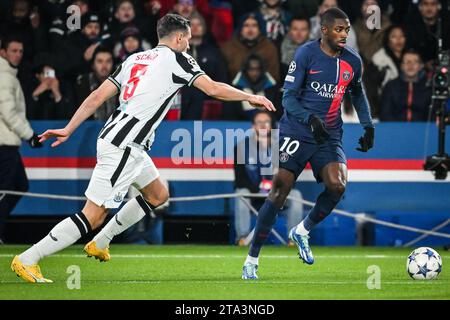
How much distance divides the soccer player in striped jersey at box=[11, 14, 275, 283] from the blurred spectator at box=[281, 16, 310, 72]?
529 centimetres

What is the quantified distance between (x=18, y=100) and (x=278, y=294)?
6482mm

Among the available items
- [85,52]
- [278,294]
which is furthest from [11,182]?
[278,294]

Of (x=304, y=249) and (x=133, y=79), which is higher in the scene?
(x=133, y=79)

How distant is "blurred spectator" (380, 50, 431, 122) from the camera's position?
47.3ft

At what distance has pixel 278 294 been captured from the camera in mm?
8508

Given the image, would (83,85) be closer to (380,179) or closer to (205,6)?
(205,6)

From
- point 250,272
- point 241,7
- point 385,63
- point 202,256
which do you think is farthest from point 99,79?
point 250,272

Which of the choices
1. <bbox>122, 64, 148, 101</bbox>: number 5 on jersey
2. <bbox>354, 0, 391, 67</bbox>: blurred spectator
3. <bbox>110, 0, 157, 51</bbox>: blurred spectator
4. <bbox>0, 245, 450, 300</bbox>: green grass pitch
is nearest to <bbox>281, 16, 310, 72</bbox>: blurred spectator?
<bbox>354, 0, 391, 67</bbox>: blurred spectator

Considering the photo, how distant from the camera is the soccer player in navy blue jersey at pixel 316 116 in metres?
9.83

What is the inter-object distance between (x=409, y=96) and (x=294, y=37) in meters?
1.70

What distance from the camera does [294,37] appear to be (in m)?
14.8

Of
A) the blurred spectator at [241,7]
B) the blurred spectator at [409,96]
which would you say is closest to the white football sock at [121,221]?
the blurred spectator at [409,96]

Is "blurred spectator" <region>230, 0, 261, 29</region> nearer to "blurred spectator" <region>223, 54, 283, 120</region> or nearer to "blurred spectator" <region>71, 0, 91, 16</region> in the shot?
"blurred spectator" <region>223, 54, 283, 120</region>

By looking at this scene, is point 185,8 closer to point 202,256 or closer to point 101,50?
point 101,50
